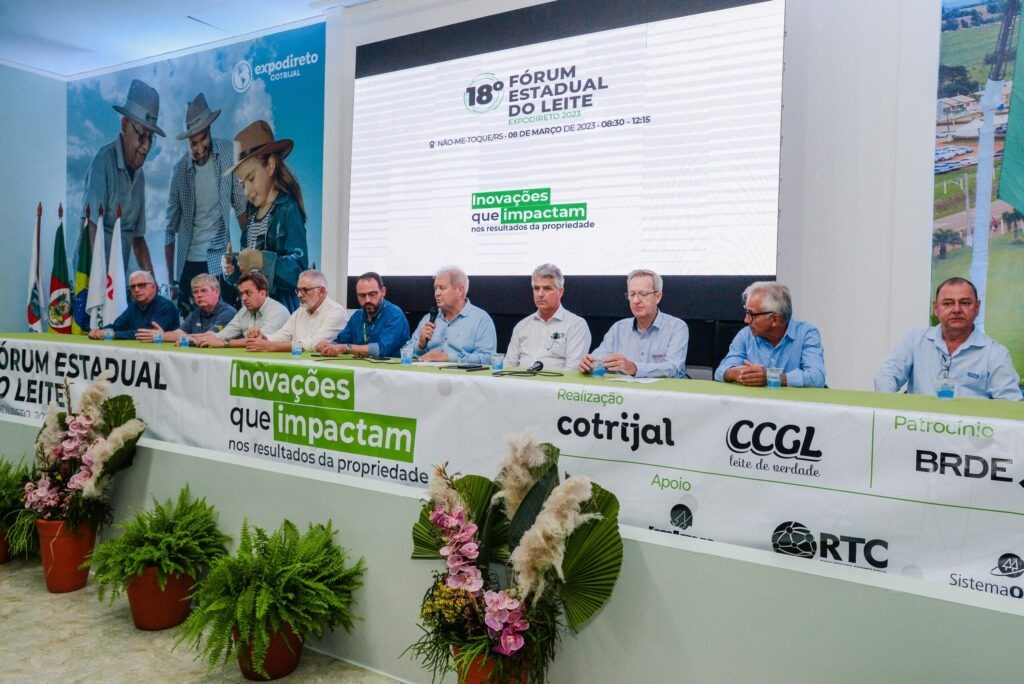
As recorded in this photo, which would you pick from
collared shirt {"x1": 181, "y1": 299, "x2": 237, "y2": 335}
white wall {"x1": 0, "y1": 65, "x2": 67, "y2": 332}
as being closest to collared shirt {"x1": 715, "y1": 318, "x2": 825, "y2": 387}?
collared shirt {"x1": 181, "y1": 299, "x2": 237, "y2": 335}

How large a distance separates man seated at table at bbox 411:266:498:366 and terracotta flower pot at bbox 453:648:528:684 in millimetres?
2595

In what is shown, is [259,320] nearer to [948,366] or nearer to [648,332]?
[648,332]

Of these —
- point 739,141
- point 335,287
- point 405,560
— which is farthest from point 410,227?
point 405,560

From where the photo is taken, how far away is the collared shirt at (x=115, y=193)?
23.5 ft

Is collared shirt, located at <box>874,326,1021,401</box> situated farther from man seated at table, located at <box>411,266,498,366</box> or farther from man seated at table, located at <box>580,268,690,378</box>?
man seated at table, located at <box>411,266,498,366</box>

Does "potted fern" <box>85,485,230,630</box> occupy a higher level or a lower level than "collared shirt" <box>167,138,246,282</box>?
lower

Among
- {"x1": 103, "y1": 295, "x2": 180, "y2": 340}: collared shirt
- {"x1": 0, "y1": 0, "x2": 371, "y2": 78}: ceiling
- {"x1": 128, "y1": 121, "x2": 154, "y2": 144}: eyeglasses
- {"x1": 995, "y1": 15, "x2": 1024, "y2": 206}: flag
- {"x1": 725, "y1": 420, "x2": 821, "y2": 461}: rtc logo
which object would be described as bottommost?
{"x1": 725, "y1": 420, "x2": 821, "y2": 461}: rtc logo

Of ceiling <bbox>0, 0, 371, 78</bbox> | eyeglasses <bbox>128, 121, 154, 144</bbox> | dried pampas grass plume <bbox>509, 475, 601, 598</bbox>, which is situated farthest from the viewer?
eyeglasses <bbox>128, 121, 154, 144</bbox>

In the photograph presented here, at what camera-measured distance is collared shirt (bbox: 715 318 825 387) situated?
3.00 metres

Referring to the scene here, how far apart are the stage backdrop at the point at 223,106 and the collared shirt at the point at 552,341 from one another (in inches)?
100

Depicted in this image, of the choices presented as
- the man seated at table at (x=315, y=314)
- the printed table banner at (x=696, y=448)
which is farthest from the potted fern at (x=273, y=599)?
the man seated at table at (x=315, y=314)

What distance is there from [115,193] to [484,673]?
740cm

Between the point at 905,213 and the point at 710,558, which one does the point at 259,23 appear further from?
the point at 710,558

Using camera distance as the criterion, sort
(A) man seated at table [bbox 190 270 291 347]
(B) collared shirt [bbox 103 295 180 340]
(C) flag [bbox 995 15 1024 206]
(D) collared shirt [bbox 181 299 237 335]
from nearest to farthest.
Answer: (C) flag [bbox 995 15 1024 206] → (B) collared shirt [bbox 103 295 180 340] → (A) man seated at table [bbox 190 270 291 347] → (D) collared shirt [bbox 181 299 237 335]
